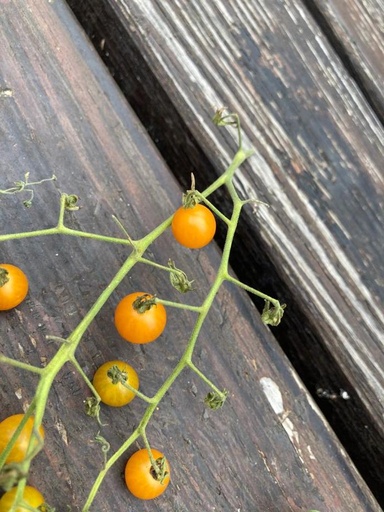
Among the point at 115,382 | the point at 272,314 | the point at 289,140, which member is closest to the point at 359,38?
the point at 289,140

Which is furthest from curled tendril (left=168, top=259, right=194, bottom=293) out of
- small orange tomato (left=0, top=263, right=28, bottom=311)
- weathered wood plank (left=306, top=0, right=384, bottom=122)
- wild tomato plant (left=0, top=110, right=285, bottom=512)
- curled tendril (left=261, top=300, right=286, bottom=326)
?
weathered wood plank (left=306, top=0, right=384, bottom=122)

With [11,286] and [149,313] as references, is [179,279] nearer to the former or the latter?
[149,313]

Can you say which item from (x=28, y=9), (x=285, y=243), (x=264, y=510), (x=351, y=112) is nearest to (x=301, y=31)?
(x=351, y=112)

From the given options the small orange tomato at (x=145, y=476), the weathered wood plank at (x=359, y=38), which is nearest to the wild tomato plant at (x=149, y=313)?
the small orange tomato at (x=145, y=476)

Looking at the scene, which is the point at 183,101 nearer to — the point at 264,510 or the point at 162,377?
the point at 162,377

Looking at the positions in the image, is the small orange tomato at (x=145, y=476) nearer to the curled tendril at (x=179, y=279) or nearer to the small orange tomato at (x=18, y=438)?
the small orange tomato at (x=18, y=438)

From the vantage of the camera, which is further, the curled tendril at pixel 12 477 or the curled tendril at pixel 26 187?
the curled tendril at pixel 26 187

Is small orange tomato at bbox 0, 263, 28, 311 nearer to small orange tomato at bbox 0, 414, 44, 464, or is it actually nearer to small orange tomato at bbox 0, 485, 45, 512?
small orange tomato at bbox 0, 414, 44, 464
